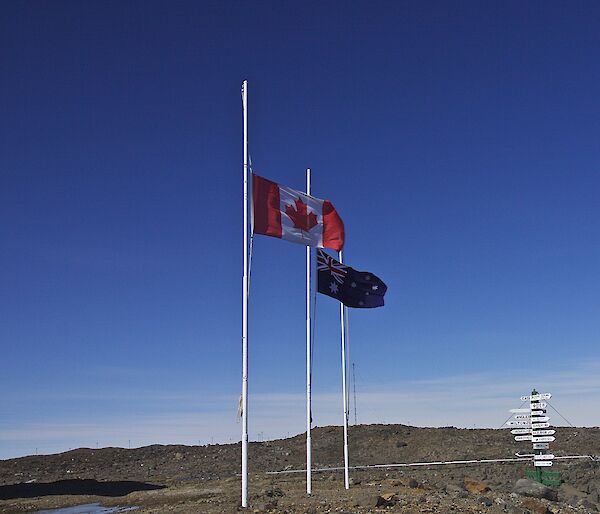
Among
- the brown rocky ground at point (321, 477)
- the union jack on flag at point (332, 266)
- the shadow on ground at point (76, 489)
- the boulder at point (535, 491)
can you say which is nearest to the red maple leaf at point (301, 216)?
the union jack on flag at point (332, 266)

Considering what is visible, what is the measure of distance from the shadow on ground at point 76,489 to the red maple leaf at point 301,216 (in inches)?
756

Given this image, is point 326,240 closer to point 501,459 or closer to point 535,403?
point 535,403

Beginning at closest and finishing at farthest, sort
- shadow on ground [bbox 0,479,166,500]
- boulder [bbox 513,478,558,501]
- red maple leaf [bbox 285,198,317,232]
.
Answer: red maple leaf [bbox 285,198,317,232]
boulder [bbox 513,478,558,501]
shadow on ground [bbox 0,479,166,500]

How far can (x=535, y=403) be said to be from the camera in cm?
2964

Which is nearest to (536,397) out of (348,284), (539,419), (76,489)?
(539,419)

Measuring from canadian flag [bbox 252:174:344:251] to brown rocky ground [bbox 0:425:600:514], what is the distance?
7.28m

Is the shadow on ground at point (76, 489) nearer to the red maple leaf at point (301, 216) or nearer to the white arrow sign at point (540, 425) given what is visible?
the white arrow sign at point (540, 425)

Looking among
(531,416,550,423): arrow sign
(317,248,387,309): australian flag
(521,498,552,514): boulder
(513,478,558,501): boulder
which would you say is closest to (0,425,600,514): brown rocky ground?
(521,498,552,514): boulder

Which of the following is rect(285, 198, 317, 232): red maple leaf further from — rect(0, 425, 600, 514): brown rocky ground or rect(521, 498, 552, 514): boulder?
rect(521, 498, 552, 514): boulder

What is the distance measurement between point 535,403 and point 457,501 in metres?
8.98

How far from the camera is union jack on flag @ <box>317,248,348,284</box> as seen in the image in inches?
957

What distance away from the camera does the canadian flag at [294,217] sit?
68.1 feet

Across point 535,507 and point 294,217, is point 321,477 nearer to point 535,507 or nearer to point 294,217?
point 535,507

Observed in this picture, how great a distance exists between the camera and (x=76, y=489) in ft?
127
